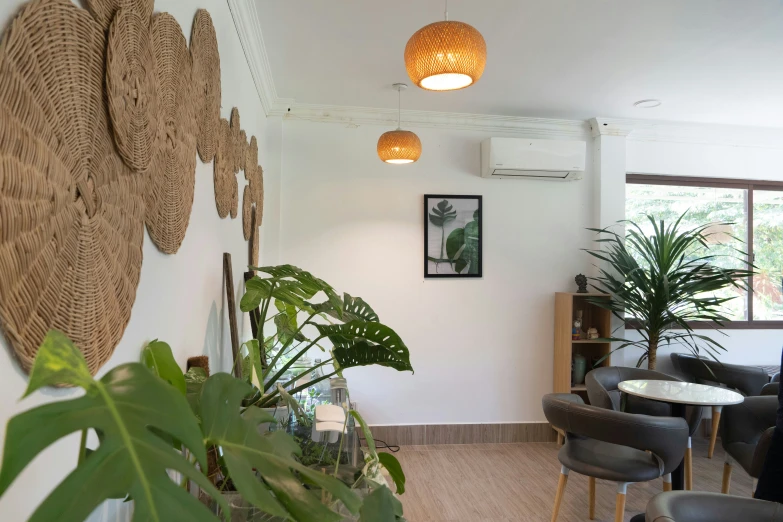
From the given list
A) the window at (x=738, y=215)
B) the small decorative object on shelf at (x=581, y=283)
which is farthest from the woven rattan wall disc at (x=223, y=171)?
the window at (x=738, y=215)

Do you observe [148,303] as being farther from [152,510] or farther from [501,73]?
[501,73]

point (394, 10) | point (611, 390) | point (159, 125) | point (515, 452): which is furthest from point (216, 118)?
point (515, 452)

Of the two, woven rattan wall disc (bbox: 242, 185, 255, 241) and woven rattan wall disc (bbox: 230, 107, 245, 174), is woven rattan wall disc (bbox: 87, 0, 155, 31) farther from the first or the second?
woven rattan wall disc (bbox: 242, 185, 255, 241)

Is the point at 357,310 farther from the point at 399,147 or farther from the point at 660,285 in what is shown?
the point at 660,285

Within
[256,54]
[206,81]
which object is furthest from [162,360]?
[256,54]

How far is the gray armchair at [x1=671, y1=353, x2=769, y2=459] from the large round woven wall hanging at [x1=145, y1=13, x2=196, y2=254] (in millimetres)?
4210

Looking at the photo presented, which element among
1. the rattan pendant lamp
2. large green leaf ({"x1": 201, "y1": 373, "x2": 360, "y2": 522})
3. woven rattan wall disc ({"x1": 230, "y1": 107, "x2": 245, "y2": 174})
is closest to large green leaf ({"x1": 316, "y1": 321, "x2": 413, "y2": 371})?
large green leaf ({"x1": 201, "y1": 373, "x2": 360, "y2": 522})

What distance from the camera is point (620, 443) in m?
2.38

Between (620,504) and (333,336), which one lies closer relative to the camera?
(333,336)

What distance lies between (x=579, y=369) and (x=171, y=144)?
12.7 ft

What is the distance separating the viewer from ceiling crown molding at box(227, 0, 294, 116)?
8.33 feet

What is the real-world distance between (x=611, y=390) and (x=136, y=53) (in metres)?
3.37

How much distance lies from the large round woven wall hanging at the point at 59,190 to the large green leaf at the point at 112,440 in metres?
0.38

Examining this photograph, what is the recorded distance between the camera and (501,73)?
11.5 ft
